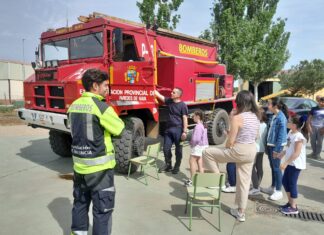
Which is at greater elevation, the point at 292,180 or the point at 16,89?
the point at 16,89

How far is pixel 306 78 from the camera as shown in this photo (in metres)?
28.3

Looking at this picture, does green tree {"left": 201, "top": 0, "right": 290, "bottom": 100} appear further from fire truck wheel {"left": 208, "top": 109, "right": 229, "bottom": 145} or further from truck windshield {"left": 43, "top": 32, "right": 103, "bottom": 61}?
truck windshield {"left": 43, "top": 32, "right": 103, "bottom": 61}

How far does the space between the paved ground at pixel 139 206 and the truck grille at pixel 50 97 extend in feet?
4.29

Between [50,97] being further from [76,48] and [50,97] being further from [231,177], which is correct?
[231,177]

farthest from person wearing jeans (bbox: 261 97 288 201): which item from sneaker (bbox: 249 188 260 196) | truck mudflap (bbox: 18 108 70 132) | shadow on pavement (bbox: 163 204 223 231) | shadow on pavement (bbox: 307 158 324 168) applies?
truck mudflap (bbox: 18 108 70 132)

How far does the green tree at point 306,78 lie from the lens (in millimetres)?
28141

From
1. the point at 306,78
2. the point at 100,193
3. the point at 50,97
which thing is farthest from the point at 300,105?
the point at 306,78

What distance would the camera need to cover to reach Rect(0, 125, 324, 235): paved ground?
3.53 m

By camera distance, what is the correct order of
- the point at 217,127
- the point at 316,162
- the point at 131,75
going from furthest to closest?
the point at 217,127 < the point at 316,162 < the point at 131,75

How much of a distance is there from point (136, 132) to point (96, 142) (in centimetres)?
316

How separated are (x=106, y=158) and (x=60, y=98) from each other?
3.10 m

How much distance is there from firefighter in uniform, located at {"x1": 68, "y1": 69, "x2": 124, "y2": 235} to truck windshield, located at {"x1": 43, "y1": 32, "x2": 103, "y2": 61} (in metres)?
3.24

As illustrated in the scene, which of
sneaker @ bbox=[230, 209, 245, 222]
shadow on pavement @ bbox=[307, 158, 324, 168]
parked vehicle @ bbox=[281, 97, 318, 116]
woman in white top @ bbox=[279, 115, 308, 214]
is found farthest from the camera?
parked vehicle @ bbox=[281, 97, 318, 116]

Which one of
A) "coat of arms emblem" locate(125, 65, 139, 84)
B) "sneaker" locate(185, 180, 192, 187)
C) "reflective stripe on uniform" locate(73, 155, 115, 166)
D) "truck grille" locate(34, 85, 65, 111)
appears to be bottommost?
"sneaker" locate(185, 180, 192, 187)
